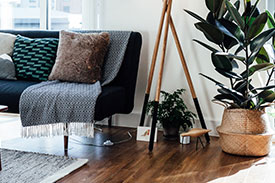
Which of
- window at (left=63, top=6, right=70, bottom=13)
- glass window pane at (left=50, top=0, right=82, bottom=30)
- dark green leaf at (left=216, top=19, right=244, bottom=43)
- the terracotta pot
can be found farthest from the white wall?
dark green leaf at (left=216, top=19, right=244, bottom=43)

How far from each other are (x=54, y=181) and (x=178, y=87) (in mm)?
1746

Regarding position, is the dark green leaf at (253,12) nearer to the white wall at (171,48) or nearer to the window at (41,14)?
the white wall at (171,48)

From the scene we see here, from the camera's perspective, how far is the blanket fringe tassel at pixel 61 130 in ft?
8.85

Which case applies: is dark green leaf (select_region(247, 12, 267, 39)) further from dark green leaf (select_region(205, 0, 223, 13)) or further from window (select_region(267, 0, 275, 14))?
window (select_region(267, 0, 275, 14))

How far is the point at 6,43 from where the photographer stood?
11.6ft

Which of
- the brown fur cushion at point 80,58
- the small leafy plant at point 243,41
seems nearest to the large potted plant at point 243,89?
the small leafy plant at point 243,41

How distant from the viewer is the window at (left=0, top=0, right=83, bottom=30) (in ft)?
13.9

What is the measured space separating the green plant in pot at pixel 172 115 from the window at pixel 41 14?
1.48 metres

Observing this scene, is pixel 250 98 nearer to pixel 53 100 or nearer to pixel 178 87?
pixel 178 87

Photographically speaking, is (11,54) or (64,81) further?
(11,54)

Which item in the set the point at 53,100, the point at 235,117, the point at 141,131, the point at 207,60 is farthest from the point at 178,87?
the point at 53,100

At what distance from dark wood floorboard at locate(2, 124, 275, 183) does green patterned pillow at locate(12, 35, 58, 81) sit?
22.6 inches

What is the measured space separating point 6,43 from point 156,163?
187 cm

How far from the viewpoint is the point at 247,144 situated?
2.85m
